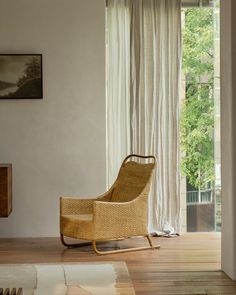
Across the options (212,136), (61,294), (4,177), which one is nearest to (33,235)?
(4,177)

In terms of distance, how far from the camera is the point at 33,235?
679 centimetres

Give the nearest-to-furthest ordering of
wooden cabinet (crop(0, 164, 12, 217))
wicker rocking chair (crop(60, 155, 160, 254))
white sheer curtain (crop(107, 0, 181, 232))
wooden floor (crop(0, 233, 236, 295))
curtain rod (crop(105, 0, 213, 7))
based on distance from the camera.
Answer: wooden floor (crop(0, 233, 236, 295)) < wicker rocking chair (crop(60, 155, 160, 254)) < wooden cabinet (crop(0, 164, 12, 217)) < white sheer curtain (crop(107, 0, 181, 232)) < curtain rod (crop(105, 0, 213, 7))

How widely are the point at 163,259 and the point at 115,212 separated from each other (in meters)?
0.64

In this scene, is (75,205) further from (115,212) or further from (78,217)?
(115,212)

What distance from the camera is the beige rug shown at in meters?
4.28

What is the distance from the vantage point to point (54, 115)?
681 centimetres

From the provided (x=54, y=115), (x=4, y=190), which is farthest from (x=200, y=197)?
(x=4, y=190)

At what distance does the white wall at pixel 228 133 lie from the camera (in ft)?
15.6

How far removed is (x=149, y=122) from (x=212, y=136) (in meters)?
0.75

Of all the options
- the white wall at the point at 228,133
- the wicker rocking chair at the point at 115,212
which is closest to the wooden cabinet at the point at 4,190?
the wicker rocking chair at the point at 115,212

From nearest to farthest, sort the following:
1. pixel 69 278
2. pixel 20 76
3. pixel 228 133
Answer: pixel 69 278 → pixel 228 133 → pixel 20 76

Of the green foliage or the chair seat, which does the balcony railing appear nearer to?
the green foliage

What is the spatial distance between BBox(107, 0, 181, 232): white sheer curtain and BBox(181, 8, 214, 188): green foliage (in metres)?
0.24

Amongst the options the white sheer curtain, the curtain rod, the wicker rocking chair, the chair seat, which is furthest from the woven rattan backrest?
the curtain rod
